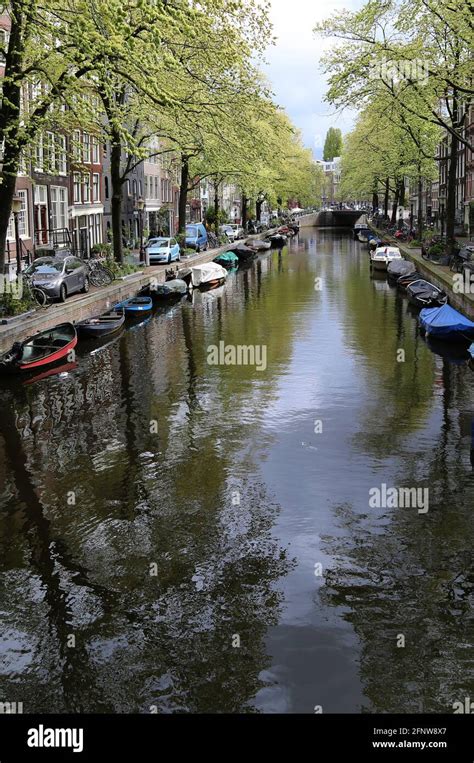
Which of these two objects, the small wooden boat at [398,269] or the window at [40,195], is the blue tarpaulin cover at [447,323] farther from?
the window at [40,195]

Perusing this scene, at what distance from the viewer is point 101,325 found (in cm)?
2664

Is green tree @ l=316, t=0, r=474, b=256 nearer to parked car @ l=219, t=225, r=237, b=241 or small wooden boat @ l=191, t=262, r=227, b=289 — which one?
small wooden boat @ l=191, t=262, r=227, b=289

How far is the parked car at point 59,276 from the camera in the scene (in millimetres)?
28250

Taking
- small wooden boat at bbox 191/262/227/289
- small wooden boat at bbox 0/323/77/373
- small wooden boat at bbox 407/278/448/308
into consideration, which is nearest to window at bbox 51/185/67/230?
small wooden boat at bbox 191/262/227/289

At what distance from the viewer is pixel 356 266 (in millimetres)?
56125

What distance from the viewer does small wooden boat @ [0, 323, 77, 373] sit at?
21062 millimetres

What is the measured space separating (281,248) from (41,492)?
71.3 metres

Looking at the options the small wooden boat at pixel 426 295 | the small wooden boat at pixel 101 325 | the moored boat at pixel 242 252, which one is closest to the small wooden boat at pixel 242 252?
the moored boat at pixel 242 252

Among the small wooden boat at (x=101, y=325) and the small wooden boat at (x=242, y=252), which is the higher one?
the small wooden boat at (x=242, y=252)

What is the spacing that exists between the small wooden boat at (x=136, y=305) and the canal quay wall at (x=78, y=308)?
77cm

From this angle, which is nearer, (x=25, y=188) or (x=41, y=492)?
(x=41, y=492)

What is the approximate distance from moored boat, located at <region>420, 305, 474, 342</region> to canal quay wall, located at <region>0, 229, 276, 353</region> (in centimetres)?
1240
